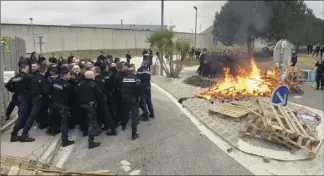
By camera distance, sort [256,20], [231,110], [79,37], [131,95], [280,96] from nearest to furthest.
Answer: [131,95] < [280,96] < [231,110] < [256,20] < [79,37]

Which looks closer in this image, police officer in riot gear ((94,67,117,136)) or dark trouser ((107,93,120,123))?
police officer in riot gear ((94,67,117,136))

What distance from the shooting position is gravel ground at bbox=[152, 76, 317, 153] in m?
6.73

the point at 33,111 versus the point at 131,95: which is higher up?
the point at 131,95

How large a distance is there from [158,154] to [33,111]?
9.24 feet

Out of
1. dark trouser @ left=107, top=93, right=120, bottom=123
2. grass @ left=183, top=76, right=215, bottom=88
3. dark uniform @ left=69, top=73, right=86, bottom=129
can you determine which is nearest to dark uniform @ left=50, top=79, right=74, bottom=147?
dark uniform @ left=69, top=73, right=86, bottom=129

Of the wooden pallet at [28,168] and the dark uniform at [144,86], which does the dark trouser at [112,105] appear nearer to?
the dark uniform at [144,86]

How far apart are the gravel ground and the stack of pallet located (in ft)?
0.42

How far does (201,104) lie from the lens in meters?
10.1

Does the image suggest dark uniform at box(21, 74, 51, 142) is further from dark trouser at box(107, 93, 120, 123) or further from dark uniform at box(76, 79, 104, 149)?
dark trouser at box(107, 93, 120, 123)

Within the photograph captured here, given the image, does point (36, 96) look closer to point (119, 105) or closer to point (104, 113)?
point (104, 113)

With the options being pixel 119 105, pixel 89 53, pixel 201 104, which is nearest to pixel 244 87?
pixel 201 104

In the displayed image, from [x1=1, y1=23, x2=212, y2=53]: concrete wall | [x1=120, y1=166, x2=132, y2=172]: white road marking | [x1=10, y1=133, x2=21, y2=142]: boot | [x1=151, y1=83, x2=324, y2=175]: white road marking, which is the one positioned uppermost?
[x1=1, y1=23, x2=212, y2=53]: concrete wall

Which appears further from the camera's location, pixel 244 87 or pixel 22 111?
pixel 244 87

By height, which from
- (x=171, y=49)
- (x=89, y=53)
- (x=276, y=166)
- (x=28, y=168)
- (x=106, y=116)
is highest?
(x=171, y=49)
